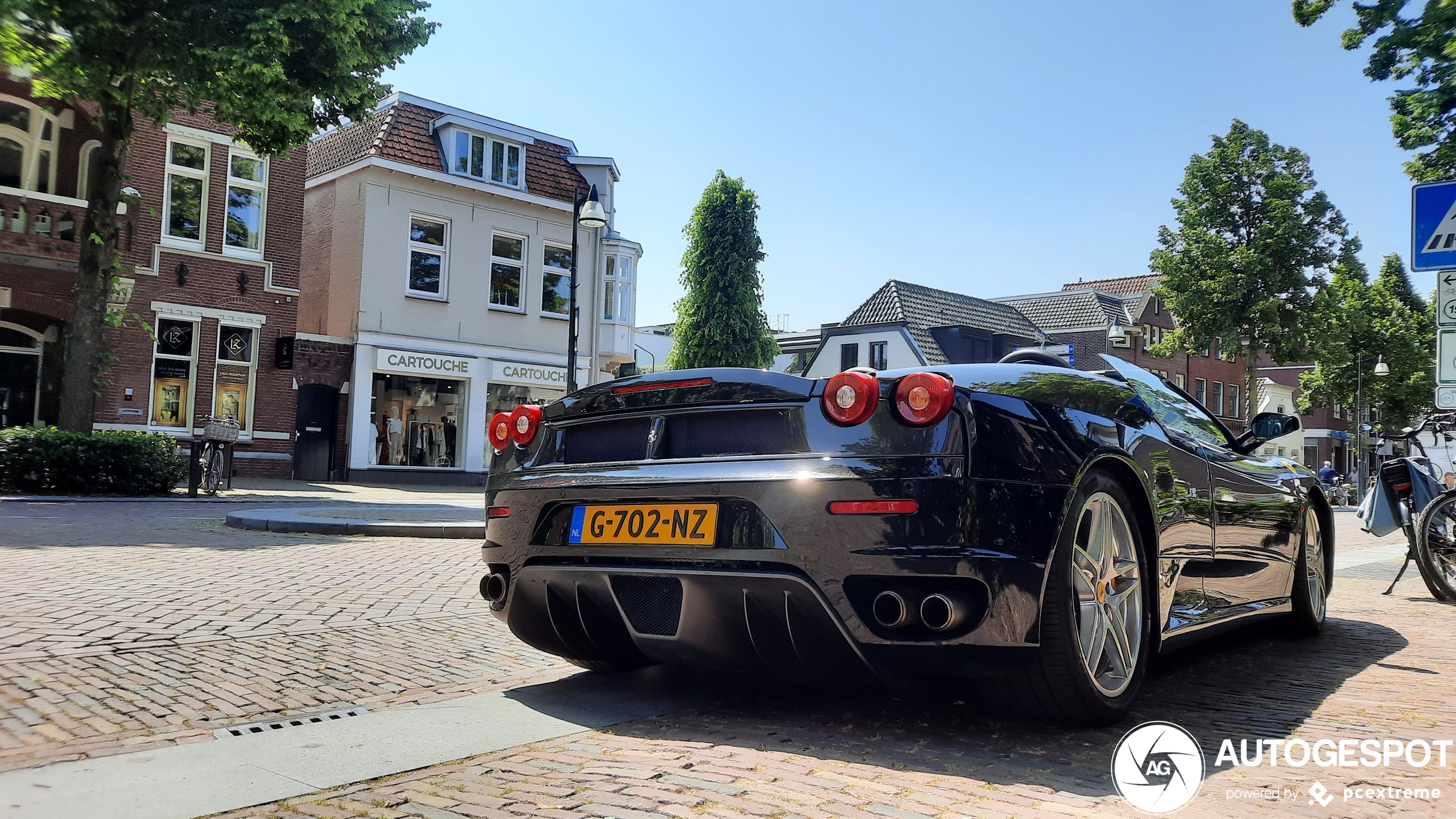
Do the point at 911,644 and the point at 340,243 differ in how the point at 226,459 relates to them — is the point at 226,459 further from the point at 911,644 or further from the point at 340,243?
the point at 911,644

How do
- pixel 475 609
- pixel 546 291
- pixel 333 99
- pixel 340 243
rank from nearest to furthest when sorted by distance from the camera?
pixel 475 609 < pixel 333 99 < pixel 340 243 < pixel 546 291

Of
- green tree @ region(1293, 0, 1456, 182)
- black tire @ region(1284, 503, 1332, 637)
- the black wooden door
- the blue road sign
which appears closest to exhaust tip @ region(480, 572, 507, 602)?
black tire @ region(1284, 503, 1332, 637)

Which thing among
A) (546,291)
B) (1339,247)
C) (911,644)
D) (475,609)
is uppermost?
(1339,247)

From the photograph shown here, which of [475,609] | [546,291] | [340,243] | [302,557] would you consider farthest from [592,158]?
[475,609]

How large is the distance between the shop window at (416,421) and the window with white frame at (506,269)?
245cm

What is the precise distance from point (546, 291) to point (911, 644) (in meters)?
26.8

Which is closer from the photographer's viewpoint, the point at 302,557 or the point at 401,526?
the point at 302,557

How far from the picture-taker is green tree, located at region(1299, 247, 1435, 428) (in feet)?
153

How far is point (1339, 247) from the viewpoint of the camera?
37125 mm

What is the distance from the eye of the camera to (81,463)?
580 inches

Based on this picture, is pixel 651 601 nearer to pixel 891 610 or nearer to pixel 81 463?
pixel 891 610

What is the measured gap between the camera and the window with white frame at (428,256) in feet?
86.4

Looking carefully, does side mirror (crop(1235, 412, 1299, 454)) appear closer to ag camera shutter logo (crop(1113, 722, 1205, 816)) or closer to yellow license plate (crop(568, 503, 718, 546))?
ag camera shutter logo (crop(1113, 722, 1205, 816))

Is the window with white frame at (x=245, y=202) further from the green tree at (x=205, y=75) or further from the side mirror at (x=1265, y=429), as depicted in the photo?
the side mirror at (x=1265, y=429)
